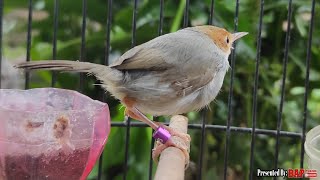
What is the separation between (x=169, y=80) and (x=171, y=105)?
0.33 feet

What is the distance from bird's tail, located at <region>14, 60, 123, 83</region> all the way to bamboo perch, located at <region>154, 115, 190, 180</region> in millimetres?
306

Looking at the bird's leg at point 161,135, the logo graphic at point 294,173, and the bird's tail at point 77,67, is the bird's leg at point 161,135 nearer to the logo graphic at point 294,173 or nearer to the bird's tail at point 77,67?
the bird's tail at point 77,67

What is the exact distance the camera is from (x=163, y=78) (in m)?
2.28

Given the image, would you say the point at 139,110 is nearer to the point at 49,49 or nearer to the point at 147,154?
the point at 147,154

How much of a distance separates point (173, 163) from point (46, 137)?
391 millimetres

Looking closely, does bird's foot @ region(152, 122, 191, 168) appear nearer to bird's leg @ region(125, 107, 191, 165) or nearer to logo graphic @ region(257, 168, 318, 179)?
bird's leg @ region(125, 107, 191, 165)

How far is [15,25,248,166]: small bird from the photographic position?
2.27m

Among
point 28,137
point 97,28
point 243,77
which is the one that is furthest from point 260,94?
point 28,137

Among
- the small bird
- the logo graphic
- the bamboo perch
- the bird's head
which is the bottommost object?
the logo graphic

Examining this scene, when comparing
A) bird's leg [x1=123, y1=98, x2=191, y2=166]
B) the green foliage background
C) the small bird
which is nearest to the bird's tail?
the small bird

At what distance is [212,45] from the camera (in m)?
2.54

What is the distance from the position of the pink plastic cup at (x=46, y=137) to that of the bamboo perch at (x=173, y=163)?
19cm

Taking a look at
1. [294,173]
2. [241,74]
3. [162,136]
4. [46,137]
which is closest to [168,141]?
[162,136]

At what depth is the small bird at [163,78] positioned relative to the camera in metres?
2.27
